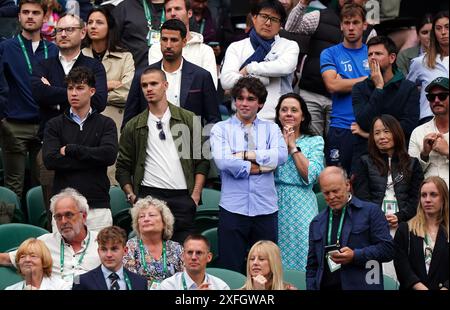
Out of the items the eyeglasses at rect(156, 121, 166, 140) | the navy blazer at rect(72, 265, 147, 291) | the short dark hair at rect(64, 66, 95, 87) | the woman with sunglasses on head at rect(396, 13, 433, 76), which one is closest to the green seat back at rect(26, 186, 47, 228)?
the short dark hair at rect(64, 66, 95, 87)

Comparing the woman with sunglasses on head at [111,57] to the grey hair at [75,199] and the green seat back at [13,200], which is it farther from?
the grey hair at [75,199]

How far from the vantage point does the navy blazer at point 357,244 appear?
921 cm

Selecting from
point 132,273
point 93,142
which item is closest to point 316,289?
point 132,273

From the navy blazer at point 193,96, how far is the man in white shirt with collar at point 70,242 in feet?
5.28

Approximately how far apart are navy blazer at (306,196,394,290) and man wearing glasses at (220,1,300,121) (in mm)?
2353

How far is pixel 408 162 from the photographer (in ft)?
33.9

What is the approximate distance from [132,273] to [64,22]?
3145 mm

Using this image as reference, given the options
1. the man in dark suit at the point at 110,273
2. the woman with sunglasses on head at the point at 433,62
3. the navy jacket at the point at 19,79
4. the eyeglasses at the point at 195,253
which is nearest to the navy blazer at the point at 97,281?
the man in dark suit at the point at 110,273

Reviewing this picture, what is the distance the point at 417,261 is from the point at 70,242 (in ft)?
8.28

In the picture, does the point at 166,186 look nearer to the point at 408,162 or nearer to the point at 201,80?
the point at 201,80

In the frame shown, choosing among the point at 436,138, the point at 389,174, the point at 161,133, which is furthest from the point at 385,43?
the point at 161,133

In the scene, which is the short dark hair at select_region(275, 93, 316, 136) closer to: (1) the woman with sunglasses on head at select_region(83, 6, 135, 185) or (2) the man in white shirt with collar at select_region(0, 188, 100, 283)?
(1) the woman with sunglasses on head at select_region(83, 6, 135, 185)

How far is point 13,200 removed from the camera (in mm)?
Answer: 11156

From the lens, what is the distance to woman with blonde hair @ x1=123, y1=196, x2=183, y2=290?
9.61m
